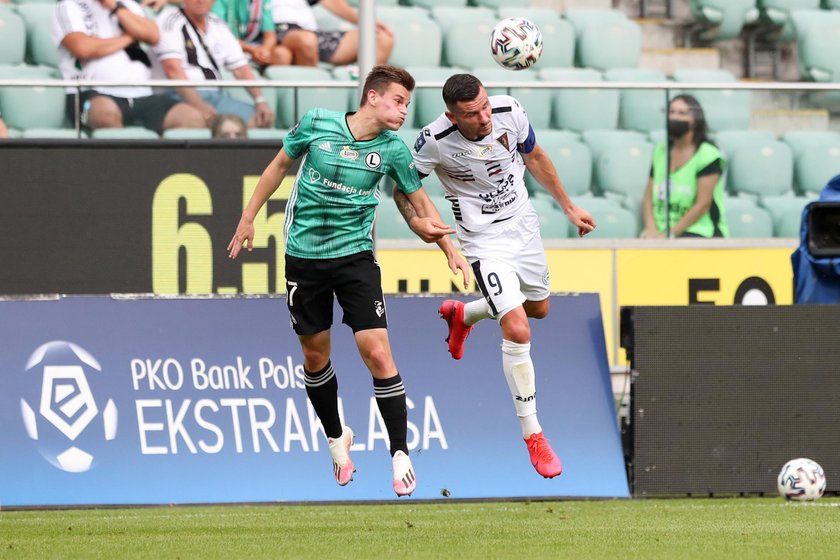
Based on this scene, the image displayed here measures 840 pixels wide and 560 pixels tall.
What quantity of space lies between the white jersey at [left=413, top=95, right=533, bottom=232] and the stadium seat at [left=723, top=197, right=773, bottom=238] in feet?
13.1

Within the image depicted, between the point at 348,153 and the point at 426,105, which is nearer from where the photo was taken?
the point at 348,153

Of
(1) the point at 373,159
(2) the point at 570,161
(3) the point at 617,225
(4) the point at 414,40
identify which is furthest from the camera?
(4) the point at 414,40

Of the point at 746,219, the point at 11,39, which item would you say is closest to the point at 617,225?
the point at 746,219

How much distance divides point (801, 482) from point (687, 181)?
340cm

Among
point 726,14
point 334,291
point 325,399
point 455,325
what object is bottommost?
point 325,399

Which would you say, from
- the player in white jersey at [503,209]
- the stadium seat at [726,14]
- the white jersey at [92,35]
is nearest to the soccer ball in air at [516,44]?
the player in white jersey at [503,209]

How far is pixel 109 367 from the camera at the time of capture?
10773 millimetres

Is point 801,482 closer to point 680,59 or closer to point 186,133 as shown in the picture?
point 186,133

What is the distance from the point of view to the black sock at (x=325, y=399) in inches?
353

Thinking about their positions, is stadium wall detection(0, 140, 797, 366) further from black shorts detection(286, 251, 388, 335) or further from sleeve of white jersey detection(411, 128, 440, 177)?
black shorts detection(286, 251, 388, 335)

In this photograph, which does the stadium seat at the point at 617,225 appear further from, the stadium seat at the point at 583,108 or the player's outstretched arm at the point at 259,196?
the player's outstretched arm at the point at 259,196

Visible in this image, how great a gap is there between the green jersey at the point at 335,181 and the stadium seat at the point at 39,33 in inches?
266

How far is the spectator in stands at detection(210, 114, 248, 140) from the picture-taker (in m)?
12.2

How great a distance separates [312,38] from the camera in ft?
49.0
